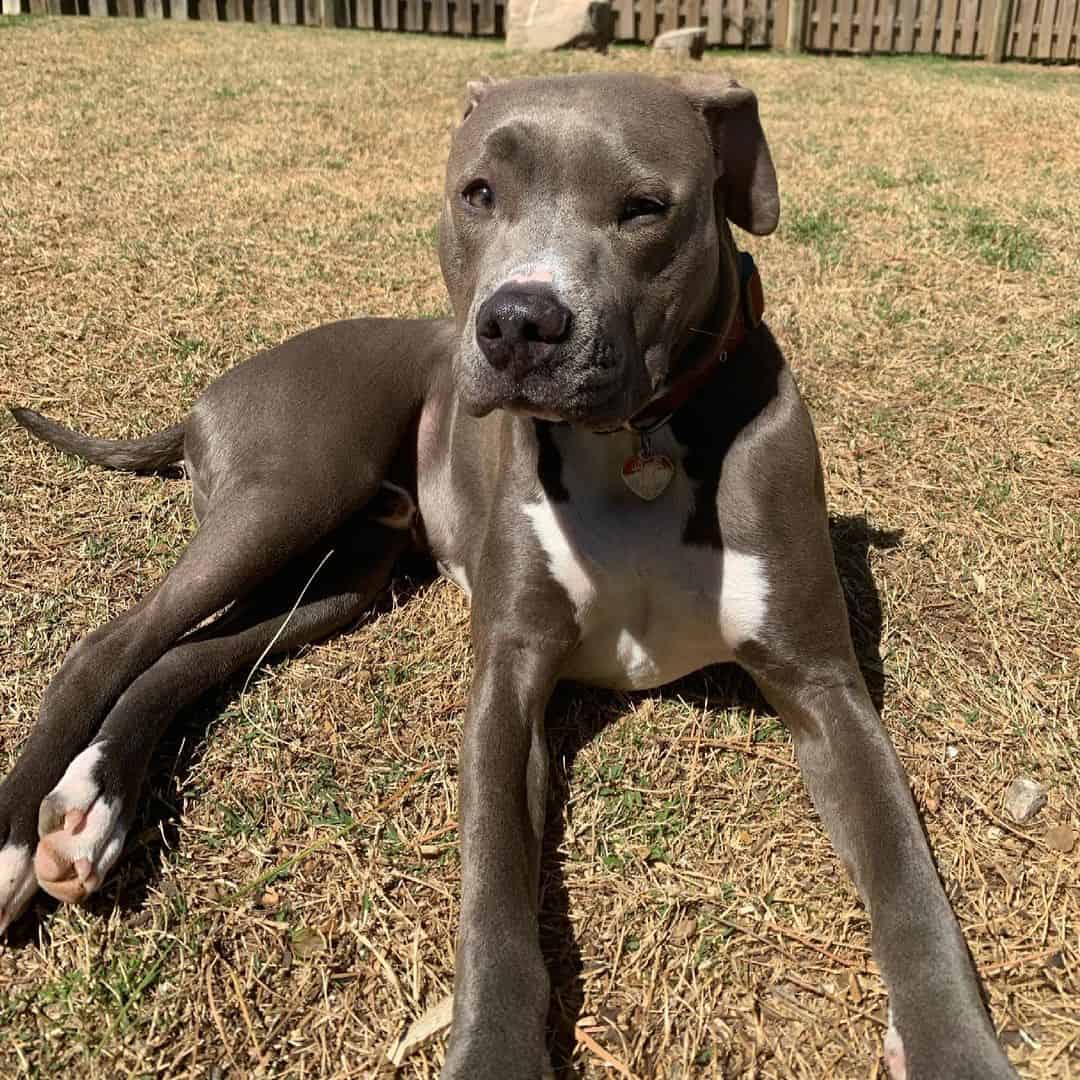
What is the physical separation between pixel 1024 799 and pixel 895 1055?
854 mm

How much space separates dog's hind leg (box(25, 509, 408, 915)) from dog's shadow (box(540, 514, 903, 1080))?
2.52 feet

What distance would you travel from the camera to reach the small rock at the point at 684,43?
1273 cm

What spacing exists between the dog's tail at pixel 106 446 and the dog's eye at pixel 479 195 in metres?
1.60

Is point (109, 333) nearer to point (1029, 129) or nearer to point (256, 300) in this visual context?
point (256, 300)

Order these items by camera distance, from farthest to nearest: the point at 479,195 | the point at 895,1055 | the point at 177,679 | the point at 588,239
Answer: the point at 177,679 → the point at 479,195 → the point at 588,239 → the point at 895,1055

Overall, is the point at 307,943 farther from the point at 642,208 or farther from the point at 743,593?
the point at 642,208

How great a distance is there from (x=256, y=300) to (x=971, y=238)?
12.6 ft

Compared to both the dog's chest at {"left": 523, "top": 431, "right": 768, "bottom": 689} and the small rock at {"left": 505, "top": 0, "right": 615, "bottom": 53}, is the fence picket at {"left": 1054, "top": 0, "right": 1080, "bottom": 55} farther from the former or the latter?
the dog's chest at {"left": 523, "top": 431, "right": 768, "bottom": 689}

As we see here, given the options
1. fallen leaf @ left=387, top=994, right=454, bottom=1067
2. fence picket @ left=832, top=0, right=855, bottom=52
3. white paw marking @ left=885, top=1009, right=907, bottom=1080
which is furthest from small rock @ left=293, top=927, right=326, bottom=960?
fence picket @ left=832, top=0, right=855, bottom=52

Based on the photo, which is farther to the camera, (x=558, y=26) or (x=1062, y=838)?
(x=558, y=26)

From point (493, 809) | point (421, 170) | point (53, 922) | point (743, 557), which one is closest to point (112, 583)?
point (53, 922)

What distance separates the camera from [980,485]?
391 cm

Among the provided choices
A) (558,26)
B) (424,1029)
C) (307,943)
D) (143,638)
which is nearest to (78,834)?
(307,943)

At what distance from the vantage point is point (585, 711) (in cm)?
302
